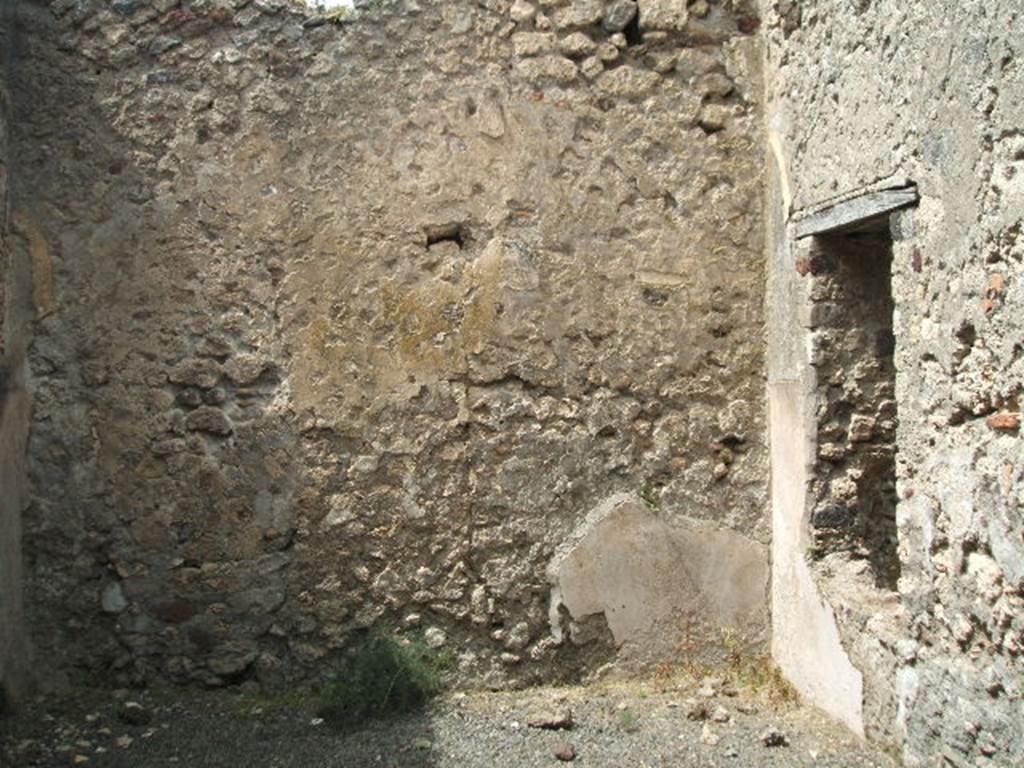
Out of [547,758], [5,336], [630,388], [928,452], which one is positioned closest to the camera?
[928,452]

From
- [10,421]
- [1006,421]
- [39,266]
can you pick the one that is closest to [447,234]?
[39,266]

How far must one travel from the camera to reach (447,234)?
4605mm

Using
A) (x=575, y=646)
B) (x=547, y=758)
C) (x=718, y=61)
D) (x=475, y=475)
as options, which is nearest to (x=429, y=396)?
(x=475, y=475)

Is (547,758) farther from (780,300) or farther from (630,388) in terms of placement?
(780,300)

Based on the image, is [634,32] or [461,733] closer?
[461,733]

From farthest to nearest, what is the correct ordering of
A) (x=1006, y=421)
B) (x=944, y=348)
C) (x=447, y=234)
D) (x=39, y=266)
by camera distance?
(x=447, y=234), (x=39, y=266), (x=944, y=348), (x=1006, y=421)

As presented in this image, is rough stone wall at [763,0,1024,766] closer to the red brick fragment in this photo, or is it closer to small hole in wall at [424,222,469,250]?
the red brick fragment

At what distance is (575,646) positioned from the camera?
4.59 m

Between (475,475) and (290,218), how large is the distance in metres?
1.22

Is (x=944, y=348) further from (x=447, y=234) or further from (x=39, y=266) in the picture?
(x=39, y=266)

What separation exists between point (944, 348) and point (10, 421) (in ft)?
10.7

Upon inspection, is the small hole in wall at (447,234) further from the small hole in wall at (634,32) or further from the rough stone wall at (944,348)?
the rough stone wall at (944,348)

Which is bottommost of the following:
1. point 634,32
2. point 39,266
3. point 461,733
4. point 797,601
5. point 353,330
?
point 461,733

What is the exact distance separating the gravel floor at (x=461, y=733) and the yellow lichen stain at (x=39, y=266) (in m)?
1.49
